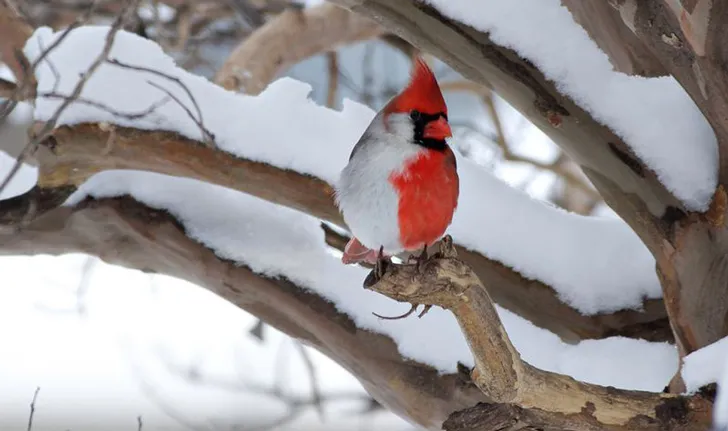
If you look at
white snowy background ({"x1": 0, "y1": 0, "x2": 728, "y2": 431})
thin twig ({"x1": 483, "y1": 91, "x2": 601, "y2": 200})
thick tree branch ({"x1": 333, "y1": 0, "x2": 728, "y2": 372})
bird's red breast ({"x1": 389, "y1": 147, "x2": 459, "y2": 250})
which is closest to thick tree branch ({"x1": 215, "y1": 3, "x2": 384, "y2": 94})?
white snowy background ({"x1": 0, "y1": 0, "x2": 728, "y2": 431})

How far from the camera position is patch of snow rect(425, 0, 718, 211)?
1323 millimetres

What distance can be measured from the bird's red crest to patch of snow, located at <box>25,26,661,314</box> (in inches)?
17.0

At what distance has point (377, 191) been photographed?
1056mm

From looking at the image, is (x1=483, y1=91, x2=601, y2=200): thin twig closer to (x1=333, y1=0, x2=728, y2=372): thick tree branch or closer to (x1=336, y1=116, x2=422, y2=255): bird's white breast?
(x1=333, y1=0, x2=728, y2=372): thick tree branch

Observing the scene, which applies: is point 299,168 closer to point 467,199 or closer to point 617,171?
point 467,199

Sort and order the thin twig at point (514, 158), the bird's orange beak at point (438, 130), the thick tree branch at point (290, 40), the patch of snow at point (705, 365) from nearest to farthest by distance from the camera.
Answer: the bird's orange beak at point (438, 130) < the patch of snow at point (705, 365) < the thick tree branch at point (290, 40) < the thin twig at point (514, 158)

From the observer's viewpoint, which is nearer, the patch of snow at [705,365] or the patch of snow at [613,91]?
the patch of snow at [705,365]

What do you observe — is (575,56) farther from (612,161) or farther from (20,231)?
(20,231)

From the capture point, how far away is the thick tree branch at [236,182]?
1435 millimetres

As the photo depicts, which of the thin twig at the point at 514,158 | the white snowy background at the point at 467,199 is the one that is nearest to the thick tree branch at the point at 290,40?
the white snowy background at the point at 467,199

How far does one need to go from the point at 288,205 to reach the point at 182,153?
207 mm

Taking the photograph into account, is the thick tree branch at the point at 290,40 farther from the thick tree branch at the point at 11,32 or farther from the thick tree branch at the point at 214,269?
the thick tree branch at the point at 214,269

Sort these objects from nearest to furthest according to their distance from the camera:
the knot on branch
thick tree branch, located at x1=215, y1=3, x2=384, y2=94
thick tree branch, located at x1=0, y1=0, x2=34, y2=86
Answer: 1. the knot on branch
2. thick tree branch, located at x1=0, y1=0, x2=34, y2=86
3. thick tree branch, located at x1=215, y1=3, x2=384, y2=94

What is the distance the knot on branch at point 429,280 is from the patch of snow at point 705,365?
1.40ft
